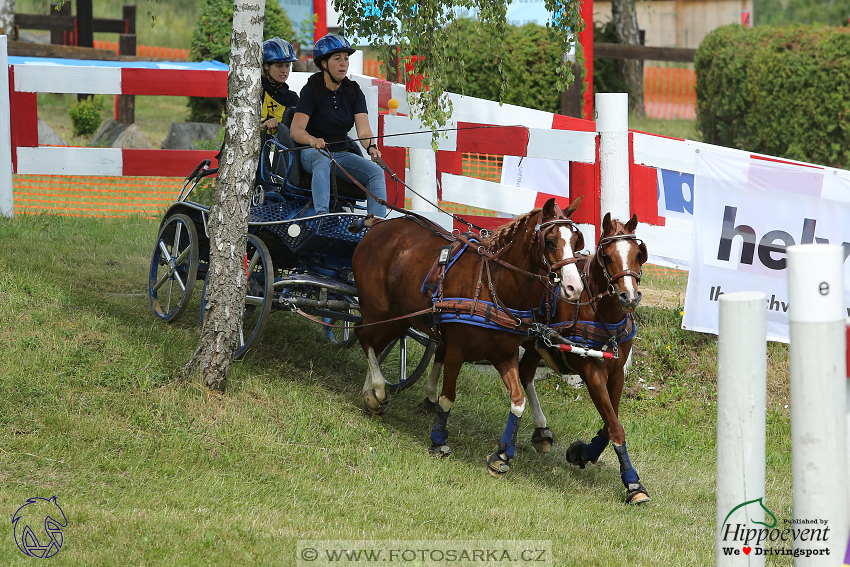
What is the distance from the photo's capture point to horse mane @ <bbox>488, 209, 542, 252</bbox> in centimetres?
607

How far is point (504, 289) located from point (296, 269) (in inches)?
83.1

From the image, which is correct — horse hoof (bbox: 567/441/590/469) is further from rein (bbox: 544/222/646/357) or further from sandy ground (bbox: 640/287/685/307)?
sandy ground (bbox: 640/287/685/307)

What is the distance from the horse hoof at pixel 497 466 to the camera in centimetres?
624

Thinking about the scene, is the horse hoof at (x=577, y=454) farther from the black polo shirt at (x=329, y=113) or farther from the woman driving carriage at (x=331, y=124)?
the black polo shirt at (x=329, y=113)

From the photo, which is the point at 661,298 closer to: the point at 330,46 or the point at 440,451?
the point at 440,451

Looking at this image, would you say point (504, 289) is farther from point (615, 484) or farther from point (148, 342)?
point (148, 342)

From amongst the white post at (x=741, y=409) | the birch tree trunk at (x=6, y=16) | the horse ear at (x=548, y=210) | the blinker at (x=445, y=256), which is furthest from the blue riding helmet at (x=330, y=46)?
the birch tree trunk at (x=6, y=16)

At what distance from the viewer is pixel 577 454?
6.53m

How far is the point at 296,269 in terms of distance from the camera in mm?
7578

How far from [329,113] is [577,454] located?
324 cm

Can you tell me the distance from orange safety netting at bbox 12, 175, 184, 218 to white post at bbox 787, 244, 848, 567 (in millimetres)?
9643

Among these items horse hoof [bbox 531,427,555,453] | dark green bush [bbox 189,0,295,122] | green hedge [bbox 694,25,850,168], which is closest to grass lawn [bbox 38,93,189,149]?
dark green bush [bbox 189,0,295,122]

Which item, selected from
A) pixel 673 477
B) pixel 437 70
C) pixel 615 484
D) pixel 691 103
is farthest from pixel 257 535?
pixel 691 103

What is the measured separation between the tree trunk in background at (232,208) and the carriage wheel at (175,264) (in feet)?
3.43
